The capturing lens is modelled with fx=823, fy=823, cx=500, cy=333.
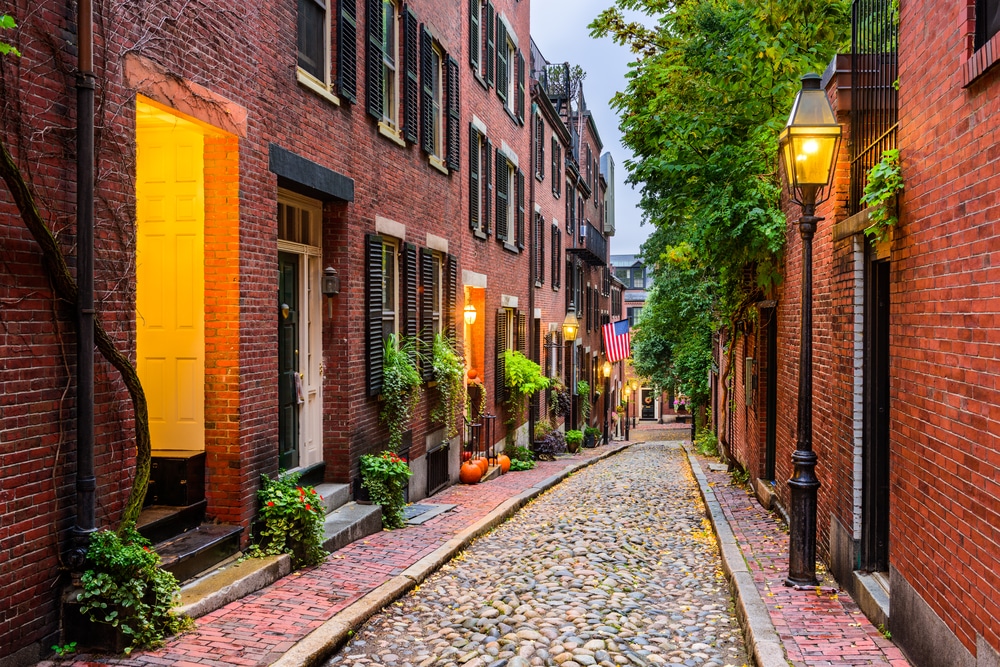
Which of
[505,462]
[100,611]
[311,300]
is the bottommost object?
[505,462]

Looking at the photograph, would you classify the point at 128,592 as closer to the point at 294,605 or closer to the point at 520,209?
the point at 294,605

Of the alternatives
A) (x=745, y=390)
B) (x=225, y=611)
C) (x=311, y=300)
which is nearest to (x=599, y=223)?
(x=745, y=390)

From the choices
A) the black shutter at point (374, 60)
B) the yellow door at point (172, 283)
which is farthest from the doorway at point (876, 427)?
the black shutter at point (374, 60)

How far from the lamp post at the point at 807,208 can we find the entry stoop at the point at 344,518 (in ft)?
13.8

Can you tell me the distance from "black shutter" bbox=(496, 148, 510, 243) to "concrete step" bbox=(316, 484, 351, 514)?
9.31 m

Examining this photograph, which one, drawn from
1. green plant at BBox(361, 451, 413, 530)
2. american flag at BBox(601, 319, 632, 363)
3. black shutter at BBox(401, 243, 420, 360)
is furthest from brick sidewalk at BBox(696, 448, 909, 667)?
american flag at BBox(601, 319, 632, 363)

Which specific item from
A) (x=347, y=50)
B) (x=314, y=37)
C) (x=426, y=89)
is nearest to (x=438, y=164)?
(x=426, y=89)

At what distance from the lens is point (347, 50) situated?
9.24m

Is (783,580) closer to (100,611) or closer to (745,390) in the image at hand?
(100,611)

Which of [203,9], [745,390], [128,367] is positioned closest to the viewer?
[128,367]

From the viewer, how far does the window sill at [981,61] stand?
3879mm

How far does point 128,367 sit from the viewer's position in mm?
5445

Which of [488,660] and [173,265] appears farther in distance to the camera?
[173,265]

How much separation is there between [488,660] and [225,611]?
78.4 inches
